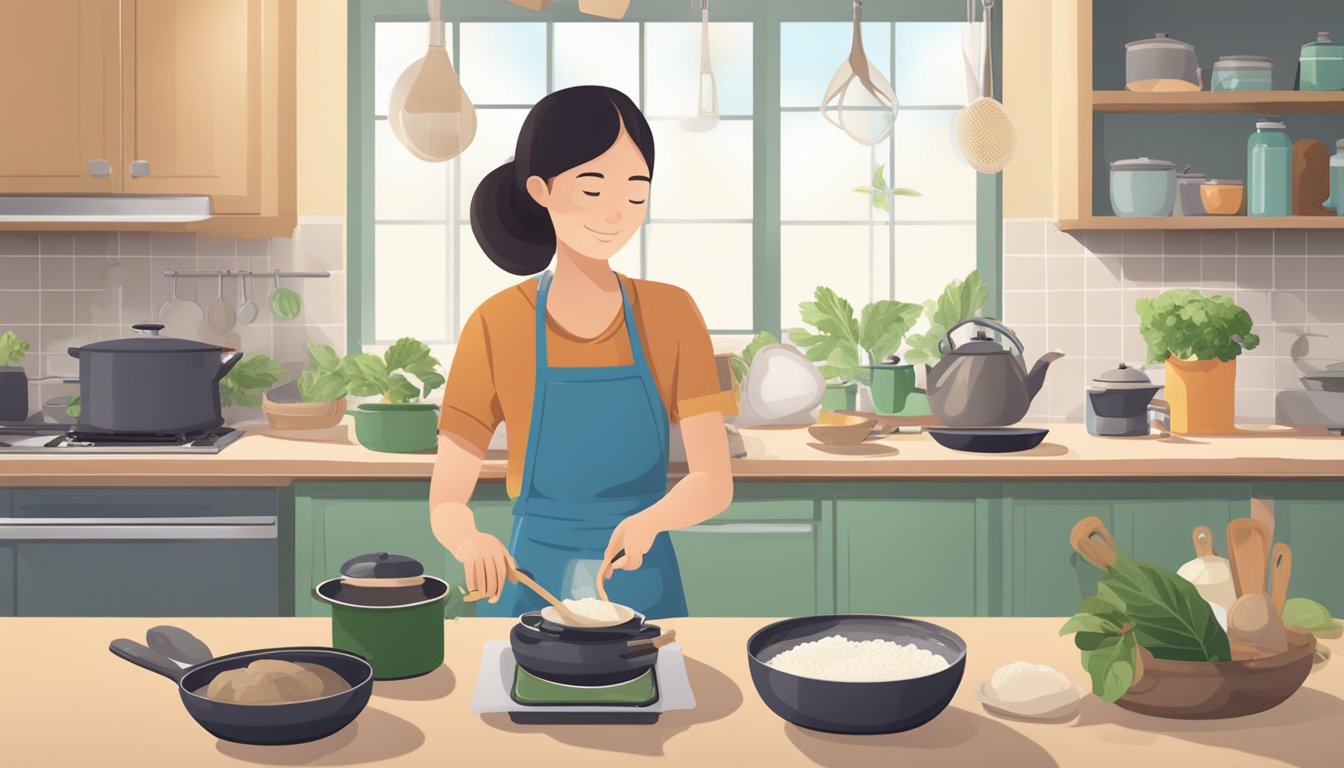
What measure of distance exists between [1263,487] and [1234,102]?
112 centimetres

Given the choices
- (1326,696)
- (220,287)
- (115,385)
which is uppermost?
(220,287)

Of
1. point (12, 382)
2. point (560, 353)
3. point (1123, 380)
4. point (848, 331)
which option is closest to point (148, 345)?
point (12, 382)

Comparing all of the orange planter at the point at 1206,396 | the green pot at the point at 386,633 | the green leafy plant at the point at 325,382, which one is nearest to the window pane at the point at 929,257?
the orange planter at the point at 1206,396

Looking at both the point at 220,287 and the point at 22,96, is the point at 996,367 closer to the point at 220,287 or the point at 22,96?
the point at 220,287

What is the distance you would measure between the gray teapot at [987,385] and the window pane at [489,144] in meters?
1.49

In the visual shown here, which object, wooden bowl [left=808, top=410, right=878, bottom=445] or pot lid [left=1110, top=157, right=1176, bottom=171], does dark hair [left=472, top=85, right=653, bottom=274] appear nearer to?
wooden bowl [left=808, top=410, right=878, bottom=445]

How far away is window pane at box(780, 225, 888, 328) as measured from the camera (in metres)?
3.68

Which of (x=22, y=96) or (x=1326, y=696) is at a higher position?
(x=22, y=96)

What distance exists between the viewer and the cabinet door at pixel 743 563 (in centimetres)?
282

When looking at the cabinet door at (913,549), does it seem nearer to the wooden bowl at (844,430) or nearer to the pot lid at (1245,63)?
the wooden bowl at (844,430)

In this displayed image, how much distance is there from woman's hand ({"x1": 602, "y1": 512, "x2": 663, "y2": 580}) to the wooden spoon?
70 cm

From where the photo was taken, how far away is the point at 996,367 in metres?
3.03

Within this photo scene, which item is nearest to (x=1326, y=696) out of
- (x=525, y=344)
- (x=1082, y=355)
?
(x=525, y=344)

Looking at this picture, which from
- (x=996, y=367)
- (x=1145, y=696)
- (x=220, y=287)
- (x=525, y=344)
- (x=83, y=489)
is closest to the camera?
(x=1145, y=696)
